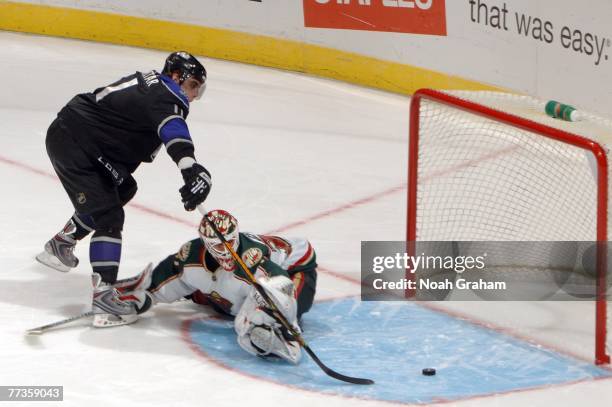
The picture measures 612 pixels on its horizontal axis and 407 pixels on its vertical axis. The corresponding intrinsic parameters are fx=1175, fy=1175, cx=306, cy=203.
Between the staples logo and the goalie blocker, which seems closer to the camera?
the goalie blocker

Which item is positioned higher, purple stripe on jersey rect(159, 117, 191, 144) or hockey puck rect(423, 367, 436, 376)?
purple stripe on jersey rect(159, 117, 191, 144)

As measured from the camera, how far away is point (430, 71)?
26.5 ft

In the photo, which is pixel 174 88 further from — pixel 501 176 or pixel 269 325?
pixel 501 176

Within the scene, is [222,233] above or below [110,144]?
below

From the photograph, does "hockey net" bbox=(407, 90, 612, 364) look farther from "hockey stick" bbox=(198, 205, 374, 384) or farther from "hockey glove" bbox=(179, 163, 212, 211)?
"hockey glove" bbox=(179, 163, 212, 211)

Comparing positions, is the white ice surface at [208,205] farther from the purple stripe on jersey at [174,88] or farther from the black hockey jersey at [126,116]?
the purple stripe on jersey at [174,88]

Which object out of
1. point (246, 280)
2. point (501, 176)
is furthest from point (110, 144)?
point (501, 176)

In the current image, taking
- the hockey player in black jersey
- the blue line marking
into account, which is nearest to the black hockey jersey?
the hockey player in black jersey

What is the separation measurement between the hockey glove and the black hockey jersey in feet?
0.75

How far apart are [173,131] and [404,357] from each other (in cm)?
112

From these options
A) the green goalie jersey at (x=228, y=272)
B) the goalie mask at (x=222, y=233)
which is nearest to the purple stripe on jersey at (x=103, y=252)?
the green goalie jersey at (x=228, y=272)

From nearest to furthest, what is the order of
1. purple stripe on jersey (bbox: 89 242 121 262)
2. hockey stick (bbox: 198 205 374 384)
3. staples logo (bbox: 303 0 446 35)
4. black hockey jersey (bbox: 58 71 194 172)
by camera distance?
hockey stick (bbox: 198 205 374 384) < black hockey jersey (bbox: 58 71 194 172) < purple stripe on jersey (bbox: 89 242 121 262) < staples logo (bbox: 303 0 446 35)

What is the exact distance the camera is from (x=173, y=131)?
4059 mm

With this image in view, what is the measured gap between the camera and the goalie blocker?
3.96m
